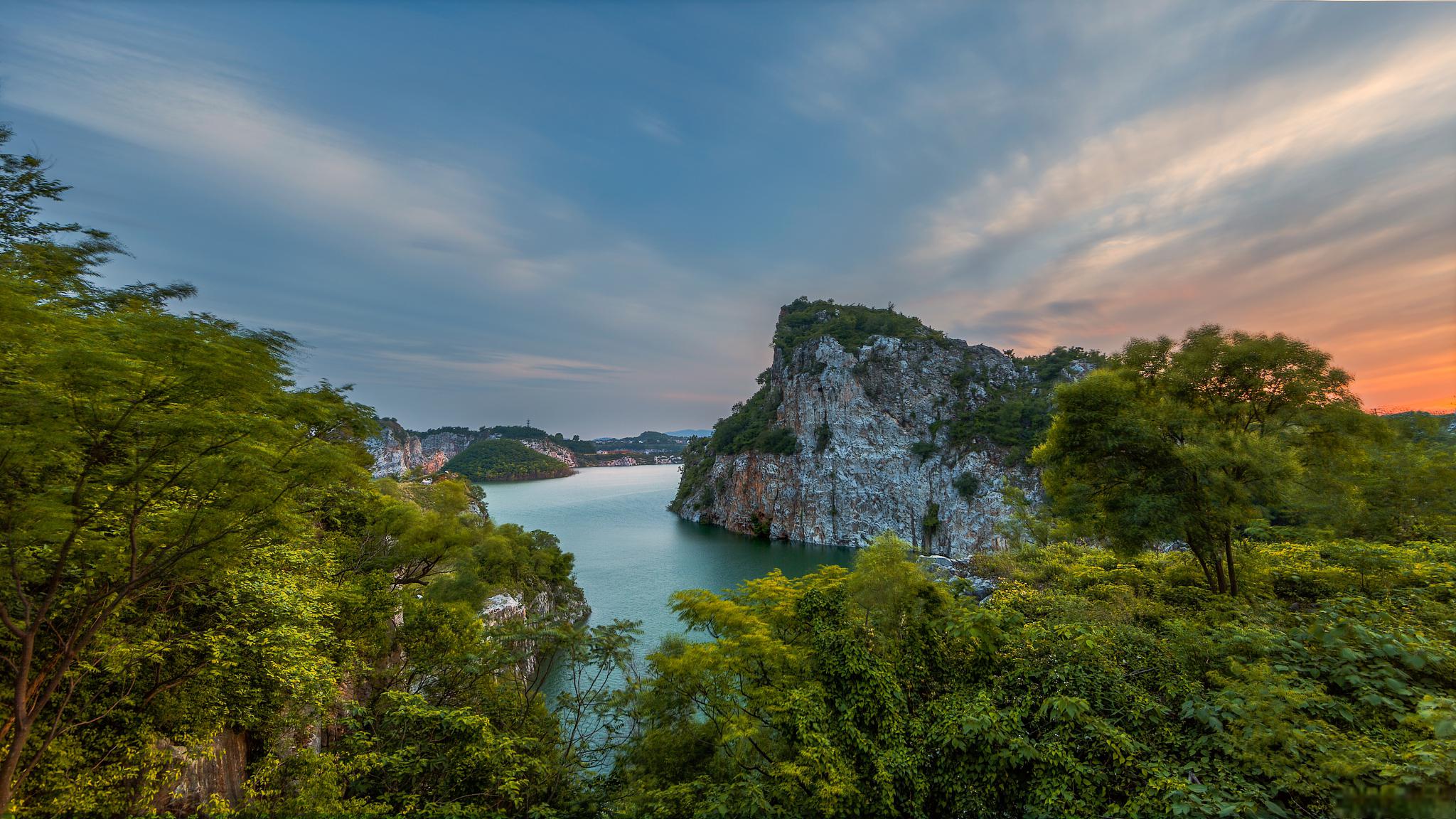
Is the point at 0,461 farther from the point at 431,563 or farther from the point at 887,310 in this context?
the point at 887,310

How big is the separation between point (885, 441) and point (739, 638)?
1731 inches

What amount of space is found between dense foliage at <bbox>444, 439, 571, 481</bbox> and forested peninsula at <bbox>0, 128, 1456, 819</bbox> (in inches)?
4380

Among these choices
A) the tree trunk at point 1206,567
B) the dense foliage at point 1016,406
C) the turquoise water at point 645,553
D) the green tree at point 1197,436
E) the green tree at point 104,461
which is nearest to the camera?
the green tree at point 104,461

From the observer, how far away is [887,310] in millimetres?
68562

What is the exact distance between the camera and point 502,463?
4626 inches

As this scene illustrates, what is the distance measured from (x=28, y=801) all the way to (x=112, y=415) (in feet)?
16.1

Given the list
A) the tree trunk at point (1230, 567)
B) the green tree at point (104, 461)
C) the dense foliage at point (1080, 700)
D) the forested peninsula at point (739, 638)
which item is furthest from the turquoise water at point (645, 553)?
the tree trunk at point (1230, 567)

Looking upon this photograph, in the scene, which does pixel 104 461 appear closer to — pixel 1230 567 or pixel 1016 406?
pixel 1230 567

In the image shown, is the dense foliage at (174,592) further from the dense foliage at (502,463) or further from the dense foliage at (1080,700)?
the dense foliage at (502,463)

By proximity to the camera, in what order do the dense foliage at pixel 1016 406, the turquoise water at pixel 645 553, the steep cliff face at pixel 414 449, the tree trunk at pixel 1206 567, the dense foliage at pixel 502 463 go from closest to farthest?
the tree trunk at pixel 1206 567 → the turquoise water at pixel 645 553 → the dense foliage at pixel 1016 406 → the steep cliff face at pixel 414 449 → the dense foliage at pixel 502 463

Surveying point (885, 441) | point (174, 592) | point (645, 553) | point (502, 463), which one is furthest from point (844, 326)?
point (502, 463)

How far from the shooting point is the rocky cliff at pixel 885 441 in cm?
4494

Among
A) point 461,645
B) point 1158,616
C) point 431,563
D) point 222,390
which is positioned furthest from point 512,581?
point 1158,616

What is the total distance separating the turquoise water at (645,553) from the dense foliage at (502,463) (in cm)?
3349
